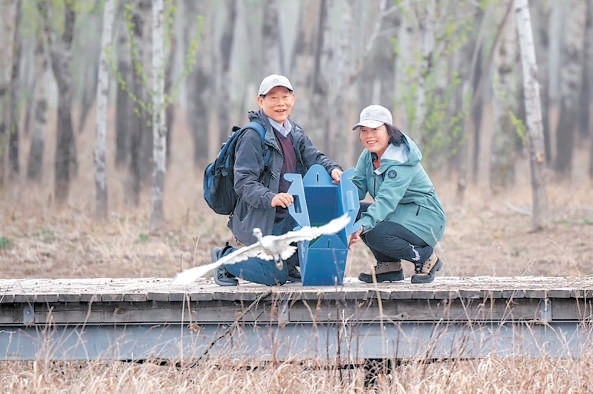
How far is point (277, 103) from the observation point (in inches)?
289

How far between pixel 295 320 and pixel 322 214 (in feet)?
3.04

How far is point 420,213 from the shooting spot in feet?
24.6

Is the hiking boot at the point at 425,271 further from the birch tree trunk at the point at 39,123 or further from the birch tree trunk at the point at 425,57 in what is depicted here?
the birch tree trunk at the point at 39,123

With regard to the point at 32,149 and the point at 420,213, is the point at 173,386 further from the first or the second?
the point at 32,149

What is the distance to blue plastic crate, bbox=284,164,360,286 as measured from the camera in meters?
6.87

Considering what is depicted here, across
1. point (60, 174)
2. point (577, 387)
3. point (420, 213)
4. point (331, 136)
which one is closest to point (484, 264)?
point (420, 213)

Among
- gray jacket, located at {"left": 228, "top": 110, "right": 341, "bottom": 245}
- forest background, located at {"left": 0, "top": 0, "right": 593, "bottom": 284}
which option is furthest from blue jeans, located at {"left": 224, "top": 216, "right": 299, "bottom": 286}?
forest background, located at {"left": 0, "top": 0, "right": 593, "bottom": 284}

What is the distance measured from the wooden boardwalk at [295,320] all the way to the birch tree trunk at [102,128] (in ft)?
29.8

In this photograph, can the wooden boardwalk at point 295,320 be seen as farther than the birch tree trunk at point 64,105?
No

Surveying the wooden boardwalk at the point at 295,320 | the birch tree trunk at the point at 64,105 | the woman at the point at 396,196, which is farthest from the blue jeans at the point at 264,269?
the birch tree trunk at the point at 64,105

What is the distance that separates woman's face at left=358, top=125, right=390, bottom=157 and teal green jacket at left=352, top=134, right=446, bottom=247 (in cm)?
6

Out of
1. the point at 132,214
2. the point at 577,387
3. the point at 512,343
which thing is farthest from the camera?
the point at 132,214

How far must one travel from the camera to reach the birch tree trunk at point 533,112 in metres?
14.3

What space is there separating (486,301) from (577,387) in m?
0.95
